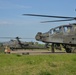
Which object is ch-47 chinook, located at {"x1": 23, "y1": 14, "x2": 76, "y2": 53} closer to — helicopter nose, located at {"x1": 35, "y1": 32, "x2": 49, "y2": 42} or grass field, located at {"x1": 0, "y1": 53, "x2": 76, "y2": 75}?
helicopter nose, located at {"x1": 35, "y1": 32, "x2": 49, "y2": 42}

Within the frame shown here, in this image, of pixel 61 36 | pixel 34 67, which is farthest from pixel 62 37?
pixel 34 67

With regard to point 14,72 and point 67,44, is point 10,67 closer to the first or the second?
point 14,72

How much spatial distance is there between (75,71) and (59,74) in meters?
1.48

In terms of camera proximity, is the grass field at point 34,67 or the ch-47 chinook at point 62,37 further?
the ch-47 chinook at point 62,37

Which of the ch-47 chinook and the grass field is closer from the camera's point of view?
the grass field

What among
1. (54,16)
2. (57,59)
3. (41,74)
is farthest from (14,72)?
(54,16)

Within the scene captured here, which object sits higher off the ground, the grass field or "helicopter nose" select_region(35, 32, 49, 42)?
"helicopter nose" select_region(35, 32, 49, 42)

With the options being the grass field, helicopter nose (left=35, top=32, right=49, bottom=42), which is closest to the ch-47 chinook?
helicopter nose (left=35, top=32, right=49, bottom=42)

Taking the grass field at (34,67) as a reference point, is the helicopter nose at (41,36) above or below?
above

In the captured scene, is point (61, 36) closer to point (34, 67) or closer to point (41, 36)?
point (41, 36)

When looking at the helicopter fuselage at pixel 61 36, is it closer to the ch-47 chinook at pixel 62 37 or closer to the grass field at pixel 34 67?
the ch-47 chinook at pixel 62 37

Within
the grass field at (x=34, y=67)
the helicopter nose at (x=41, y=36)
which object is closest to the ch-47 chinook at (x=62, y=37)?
the helicopter nose at (x=41, y=36)

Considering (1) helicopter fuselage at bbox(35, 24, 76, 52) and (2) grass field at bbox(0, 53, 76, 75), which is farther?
(1) helicopter fuselage at bbox(35, 24, 76, 52)

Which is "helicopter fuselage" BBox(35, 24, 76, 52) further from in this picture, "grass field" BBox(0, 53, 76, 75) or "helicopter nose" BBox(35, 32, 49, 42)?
"grass field" BBox(0, 53, 76, 75)
